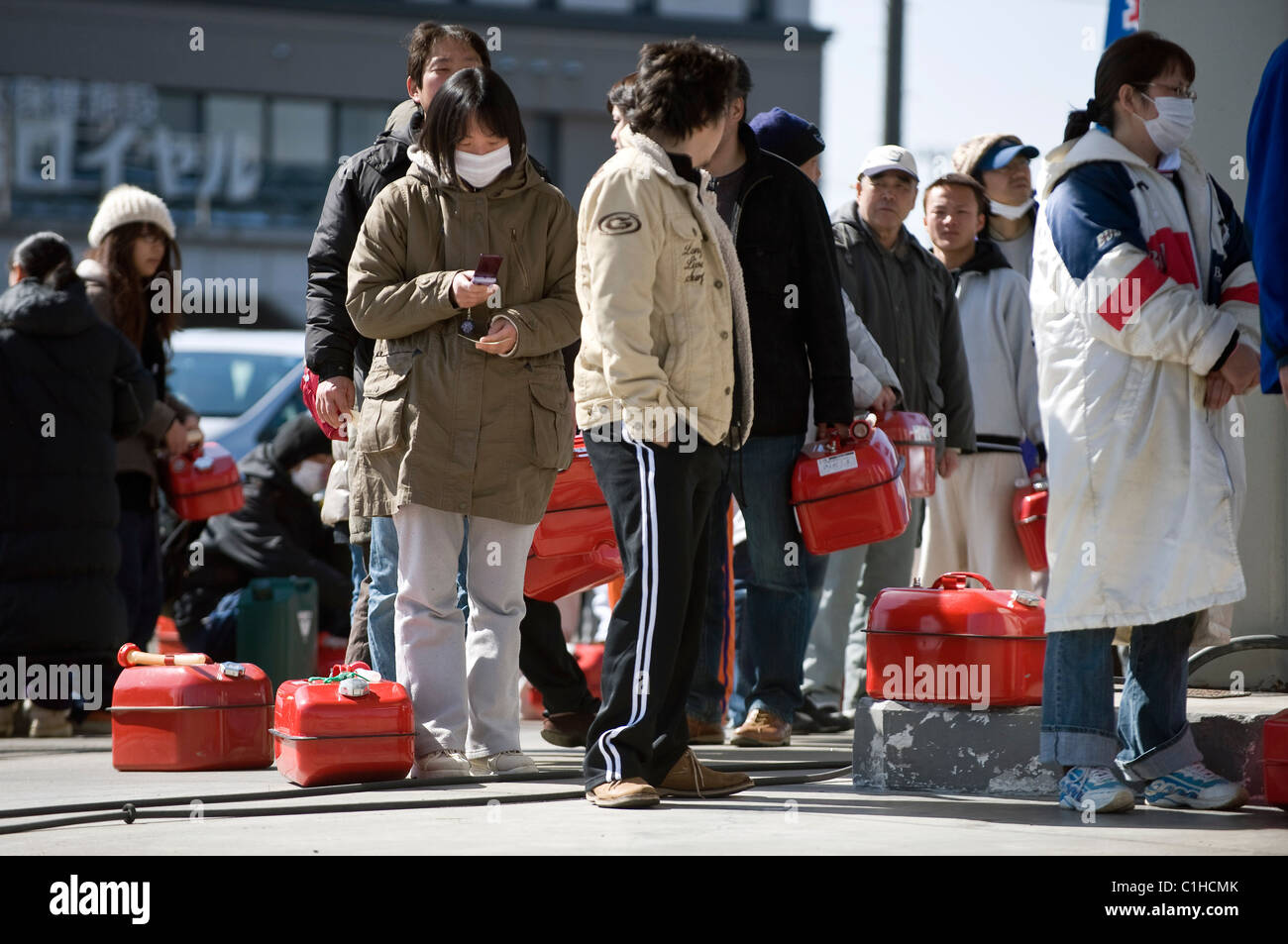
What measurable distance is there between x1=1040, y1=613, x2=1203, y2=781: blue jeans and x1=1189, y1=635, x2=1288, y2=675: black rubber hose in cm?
83

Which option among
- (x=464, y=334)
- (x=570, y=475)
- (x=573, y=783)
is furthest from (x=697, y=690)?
(x=464, y=334)

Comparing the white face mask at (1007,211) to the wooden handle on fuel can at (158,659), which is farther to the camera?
the white face mask at (1007,211)

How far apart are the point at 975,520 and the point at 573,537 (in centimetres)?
207

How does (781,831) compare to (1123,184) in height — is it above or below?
below

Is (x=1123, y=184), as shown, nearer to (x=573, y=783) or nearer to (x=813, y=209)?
Result: (x=813, y=209)

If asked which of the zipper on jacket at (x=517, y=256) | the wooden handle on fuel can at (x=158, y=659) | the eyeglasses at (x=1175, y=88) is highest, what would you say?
the eyeglasses at (x=1175, y=88)

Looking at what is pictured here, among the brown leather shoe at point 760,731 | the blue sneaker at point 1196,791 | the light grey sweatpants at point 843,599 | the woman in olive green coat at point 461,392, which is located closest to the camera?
the blue sneaker at point 1196,791

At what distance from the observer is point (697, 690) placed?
6.74 metres

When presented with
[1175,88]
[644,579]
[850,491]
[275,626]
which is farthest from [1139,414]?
[275,626]

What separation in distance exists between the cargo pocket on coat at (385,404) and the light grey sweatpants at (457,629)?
21 cm

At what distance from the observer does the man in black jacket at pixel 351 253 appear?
5773mm

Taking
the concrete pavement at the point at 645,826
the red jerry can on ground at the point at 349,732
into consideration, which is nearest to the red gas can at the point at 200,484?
the concrete pavement at the point at 645,826

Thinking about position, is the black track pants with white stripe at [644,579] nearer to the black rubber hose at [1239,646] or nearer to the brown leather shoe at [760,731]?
the brown leather shoe at [760,731]

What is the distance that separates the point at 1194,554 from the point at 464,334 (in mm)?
2116
